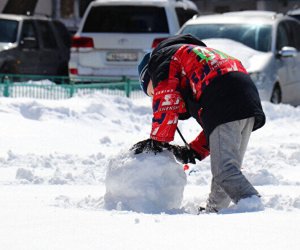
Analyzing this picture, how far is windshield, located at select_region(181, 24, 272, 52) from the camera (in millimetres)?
12625

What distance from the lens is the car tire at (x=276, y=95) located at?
12.6m

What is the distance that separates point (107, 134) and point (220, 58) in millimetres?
4596

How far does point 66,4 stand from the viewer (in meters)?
35.4

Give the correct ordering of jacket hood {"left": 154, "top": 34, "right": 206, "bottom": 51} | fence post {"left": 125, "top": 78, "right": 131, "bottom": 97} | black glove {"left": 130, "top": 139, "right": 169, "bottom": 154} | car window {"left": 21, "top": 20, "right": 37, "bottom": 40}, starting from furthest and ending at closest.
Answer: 1. car window {"left": 21, "top": 20, "right": 37, "bottom": 40}
2. fence post {"left": 125, "top": 78, "right": 131, "bottom": 97}
3. jacket hood {"left": 154, "top": 34, "right": 206, "bottom": 51}
4. black glove {"left": 130, "top": 139, "right": 169, "bottom": 154}

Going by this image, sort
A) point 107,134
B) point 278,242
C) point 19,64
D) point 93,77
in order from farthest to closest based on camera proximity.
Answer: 1. point 19,64
2. point 93,77
3. point 107,134
4. point 278,242

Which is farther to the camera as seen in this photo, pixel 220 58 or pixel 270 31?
pixel 270 31

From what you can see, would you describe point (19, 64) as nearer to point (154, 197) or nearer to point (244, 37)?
point (244, 37)

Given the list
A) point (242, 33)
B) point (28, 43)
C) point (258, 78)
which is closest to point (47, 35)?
point (28, 43)

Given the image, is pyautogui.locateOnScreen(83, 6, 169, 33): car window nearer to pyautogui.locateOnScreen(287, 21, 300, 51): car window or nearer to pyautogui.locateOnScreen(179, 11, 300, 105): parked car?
pyautogui.locateOnScreen(179, 11, 300, 105): parked car

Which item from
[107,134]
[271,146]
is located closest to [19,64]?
[107,134]

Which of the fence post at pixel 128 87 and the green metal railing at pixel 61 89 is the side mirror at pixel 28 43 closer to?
the green metal railing at pixel 61 89

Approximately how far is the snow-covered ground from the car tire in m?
0.61

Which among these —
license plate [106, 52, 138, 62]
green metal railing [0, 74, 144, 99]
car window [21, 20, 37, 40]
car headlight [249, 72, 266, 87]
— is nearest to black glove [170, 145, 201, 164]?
green metal railing [0, 74, 144, 99]

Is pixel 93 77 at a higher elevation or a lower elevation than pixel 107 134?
lower
